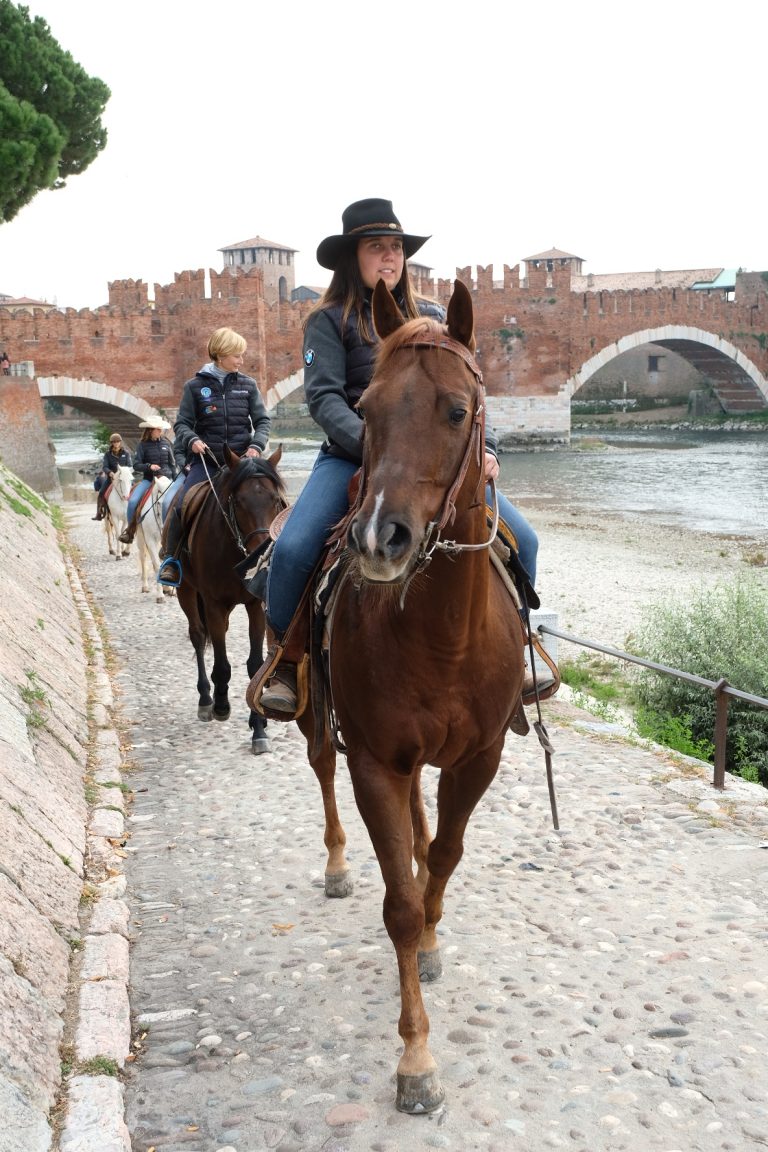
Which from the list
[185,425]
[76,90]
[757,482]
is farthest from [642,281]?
[185,425]

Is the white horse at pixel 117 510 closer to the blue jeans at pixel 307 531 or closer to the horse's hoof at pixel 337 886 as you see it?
the horse's hoof at pixel 337 886

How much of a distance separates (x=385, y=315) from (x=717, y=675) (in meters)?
5.28

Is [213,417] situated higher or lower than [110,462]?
higher

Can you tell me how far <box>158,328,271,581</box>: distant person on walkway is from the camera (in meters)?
7.49

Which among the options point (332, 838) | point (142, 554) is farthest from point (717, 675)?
point (142, 554)

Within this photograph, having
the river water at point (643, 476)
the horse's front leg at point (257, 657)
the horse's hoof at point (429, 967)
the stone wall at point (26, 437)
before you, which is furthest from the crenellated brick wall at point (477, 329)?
the horse's hoof at point (429, 967)

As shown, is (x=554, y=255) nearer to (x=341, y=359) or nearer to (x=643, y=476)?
(x=643, y=476)

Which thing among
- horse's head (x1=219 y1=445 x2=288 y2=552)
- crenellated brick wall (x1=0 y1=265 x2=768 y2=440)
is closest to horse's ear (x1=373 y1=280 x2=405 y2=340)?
horse's head (x1=219 y1=445 x2=288 y2=552)

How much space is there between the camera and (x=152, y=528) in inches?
512

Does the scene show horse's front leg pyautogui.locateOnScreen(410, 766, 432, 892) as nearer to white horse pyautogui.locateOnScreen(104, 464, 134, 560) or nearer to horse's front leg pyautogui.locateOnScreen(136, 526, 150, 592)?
horse's front leg pyautogui.locateOnScreen(136, 526, 150, 592)

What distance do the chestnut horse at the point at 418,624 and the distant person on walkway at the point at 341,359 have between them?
52 cm

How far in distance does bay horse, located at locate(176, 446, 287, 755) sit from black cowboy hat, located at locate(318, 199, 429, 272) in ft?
9.69

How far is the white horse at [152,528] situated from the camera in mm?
12880

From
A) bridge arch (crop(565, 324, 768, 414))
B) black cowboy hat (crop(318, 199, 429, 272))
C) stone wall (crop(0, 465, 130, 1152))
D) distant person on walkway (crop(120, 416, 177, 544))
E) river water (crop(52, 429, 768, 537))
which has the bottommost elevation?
river water (crop(52, 429, 768, 537))
